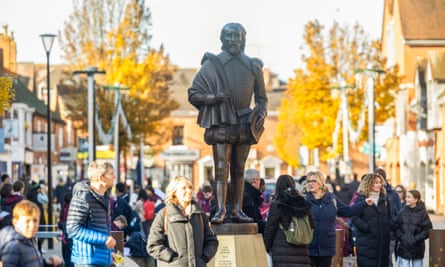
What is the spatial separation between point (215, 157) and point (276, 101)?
99.8m

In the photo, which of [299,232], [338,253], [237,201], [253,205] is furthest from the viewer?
[338,253]

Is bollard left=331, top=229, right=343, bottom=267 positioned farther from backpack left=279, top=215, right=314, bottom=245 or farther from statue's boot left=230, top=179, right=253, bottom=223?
backpack left=279, top=215, right=314, bottom=245

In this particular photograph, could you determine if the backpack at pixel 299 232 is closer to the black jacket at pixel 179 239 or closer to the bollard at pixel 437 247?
the black jacket at pixel 179 239

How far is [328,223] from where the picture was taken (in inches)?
561

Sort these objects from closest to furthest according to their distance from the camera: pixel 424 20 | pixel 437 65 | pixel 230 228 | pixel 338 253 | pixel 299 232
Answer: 1. pixel 299 232
2. pixel 230 228
3. pixel 338 253
4. pixel 437 65
5. pixel 424 20

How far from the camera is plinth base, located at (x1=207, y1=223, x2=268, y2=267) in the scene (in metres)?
13.3

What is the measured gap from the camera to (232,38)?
13.4 metres

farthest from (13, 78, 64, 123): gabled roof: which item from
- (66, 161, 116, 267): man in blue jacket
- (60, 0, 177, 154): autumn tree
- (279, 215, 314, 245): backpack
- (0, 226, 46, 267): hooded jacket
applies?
(0, 226, 46, 267): hooded jacket

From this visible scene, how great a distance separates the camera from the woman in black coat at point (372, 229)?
15219 mm

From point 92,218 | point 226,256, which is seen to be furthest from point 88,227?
point 226,256

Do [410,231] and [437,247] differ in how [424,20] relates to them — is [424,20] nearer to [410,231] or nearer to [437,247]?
[437,247]

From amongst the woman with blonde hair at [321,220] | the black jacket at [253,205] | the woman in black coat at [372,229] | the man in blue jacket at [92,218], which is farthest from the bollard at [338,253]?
the man in blue jacket at [92,218]

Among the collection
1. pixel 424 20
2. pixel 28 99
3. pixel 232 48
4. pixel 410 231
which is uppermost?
pixel 424 20

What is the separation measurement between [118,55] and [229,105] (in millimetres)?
46551
